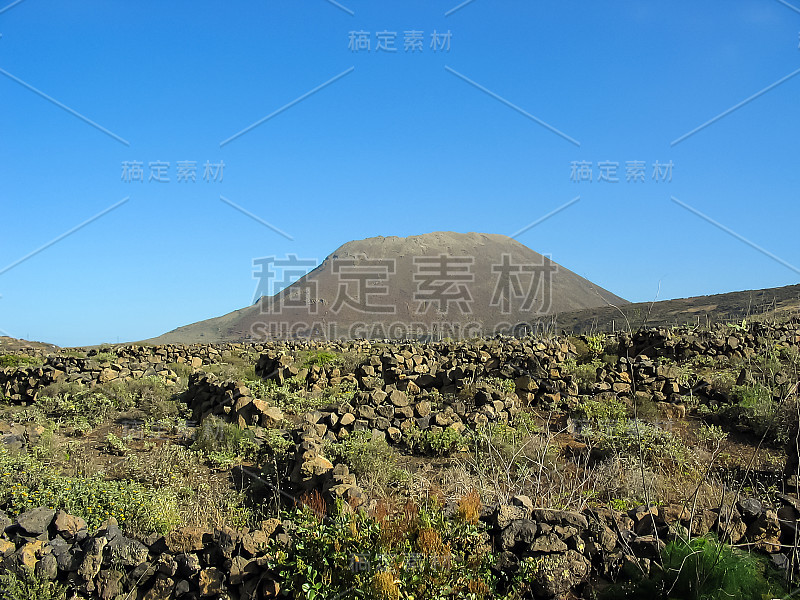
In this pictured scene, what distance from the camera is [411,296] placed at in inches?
2474

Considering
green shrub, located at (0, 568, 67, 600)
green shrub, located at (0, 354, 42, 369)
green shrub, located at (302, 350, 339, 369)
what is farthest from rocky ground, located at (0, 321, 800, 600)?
green shrub, located at (0, 354, 42, 369)

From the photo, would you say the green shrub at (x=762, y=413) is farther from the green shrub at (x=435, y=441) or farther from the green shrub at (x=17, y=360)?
the green shrub at (x=17, y=360)

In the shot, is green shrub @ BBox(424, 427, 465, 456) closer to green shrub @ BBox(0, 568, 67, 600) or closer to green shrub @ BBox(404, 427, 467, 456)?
green shrub @ BBox(404, 427, 467, 456)

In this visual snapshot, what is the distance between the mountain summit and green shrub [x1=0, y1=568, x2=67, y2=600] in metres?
46.1

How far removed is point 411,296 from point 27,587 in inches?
2303

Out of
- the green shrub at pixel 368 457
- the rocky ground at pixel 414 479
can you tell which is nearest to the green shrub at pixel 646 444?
the rocky ground at pixel 414 479

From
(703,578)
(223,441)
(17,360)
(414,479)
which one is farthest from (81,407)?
(703,578)

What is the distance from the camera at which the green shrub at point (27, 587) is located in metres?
4.48

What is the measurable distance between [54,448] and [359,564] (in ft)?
23.2

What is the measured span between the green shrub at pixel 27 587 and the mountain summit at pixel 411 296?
151ft

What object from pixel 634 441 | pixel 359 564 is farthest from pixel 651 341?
pixel 359 564

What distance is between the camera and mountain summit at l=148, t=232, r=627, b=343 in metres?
57.1

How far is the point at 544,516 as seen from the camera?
4.93 metres

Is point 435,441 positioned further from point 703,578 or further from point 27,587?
point 27,587
